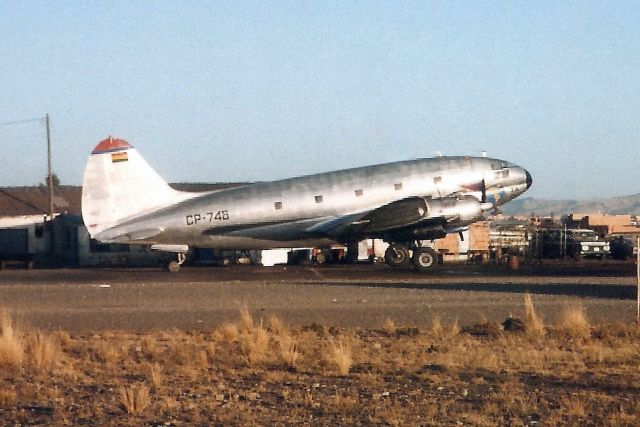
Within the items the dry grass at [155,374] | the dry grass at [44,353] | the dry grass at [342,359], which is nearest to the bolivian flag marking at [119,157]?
the dry grass at [44,353]

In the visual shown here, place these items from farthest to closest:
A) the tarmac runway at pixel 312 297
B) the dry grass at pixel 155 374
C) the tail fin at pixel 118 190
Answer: the tail fin at pixel 118 190, the tarmac runway at pixel 312 297, the dry grass at pixel 155 374

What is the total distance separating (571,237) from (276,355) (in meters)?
50.7

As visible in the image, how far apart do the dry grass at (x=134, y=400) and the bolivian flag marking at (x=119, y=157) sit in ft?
104

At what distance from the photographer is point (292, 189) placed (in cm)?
4209

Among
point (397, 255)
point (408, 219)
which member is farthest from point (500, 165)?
point (397, 255)

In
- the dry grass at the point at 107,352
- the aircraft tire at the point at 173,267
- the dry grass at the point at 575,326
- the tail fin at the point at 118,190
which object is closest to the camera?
the dry grass at the point at 107,352

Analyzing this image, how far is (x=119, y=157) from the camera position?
4294 cm

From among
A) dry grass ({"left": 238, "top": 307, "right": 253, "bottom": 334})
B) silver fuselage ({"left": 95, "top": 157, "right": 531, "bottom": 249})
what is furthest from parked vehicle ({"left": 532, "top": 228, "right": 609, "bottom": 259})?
dry grass ({"left": 238, "top": 307, "right": 253, "bottom": 334})

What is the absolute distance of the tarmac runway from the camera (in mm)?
22812

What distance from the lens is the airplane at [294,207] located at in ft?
135

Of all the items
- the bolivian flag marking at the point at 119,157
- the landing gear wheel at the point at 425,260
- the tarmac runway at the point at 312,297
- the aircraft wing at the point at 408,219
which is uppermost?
the bolivian flag marking at the point at 119,157

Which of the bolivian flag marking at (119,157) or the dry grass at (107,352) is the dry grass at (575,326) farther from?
the bolivian flag marking at (119,157)

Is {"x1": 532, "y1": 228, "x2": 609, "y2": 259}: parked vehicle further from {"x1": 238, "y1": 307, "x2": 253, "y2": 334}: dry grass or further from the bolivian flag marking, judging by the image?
{"x1": 238, "y1": 307, "x2": 253, "y2": 334}: dry grass

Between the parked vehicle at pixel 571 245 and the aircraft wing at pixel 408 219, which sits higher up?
the aircraft wing at pixel 408 219
